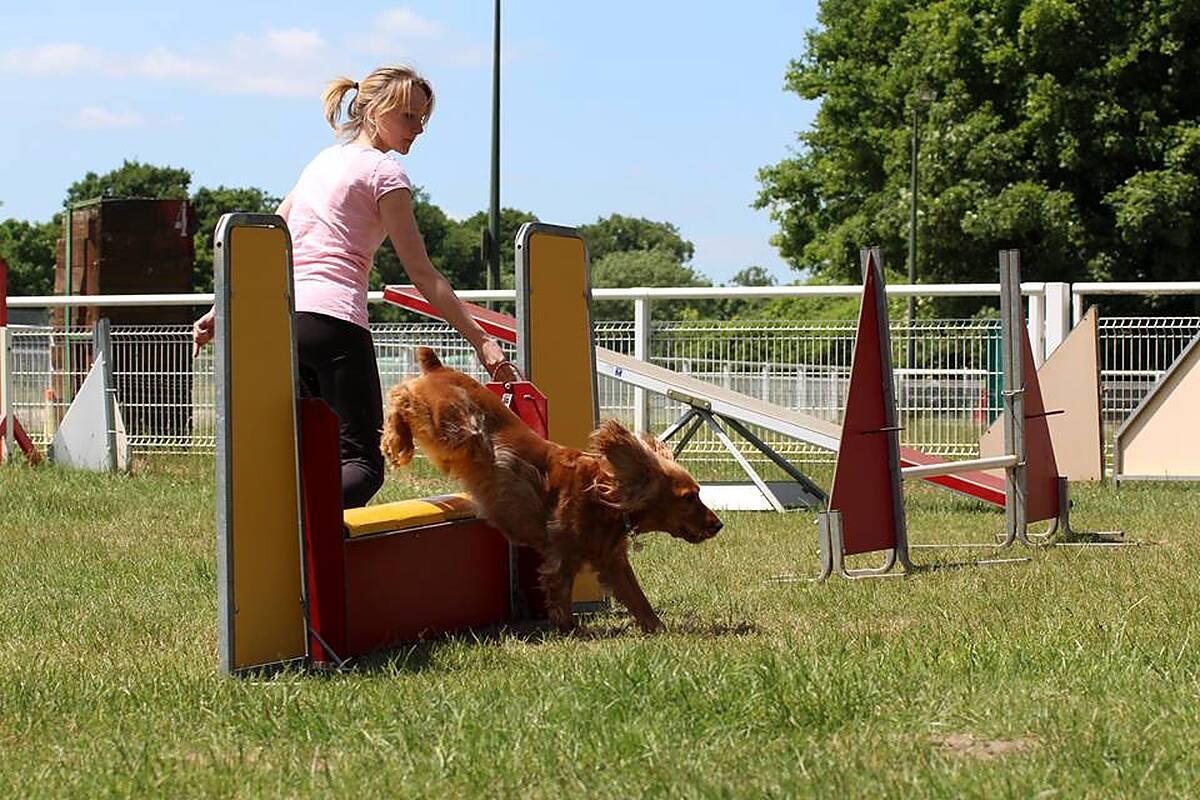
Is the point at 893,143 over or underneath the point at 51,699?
over

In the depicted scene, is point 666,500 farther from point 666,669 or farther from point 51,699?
point 51,699

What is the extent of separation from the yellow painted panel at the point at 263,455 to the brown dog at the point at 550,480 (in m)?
0.63

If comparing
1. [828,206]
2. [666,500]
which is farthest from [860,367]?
[828,206]

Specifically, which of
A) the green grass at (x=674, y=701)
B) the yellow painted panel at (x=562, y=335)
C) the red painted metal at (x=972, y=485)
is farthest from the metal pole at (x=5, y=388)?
the yellow painted panel at (x=562, y=335)

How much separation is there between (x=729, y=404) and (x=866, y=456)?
2820 mm

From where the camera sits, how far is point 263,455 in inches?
191

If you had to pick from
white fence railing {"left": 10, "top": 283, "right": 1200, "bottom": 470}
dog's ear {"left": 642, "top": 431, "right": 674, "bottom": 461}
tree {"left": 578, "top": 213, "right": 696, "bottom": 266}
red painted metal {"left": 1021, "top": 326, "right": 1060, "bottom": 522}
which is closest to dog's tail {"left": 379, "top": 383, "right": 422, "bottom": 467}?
dog's ear {"left": 642, "top": 431, "right": 674, "bottom": 461}

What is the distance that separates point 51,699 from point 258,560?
70 centimetres

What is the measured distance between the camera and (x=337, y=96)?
5.77 meters

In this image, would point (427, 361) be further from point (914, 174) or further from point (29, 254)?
point (29, 254)

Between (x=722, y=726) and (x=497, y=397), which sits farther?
(x=497, y=397)

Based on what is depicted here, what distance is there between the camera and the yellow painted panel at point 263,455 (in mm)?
4750

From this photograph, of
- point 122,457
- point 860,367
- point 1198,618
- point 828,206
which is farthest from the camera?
point 828,206

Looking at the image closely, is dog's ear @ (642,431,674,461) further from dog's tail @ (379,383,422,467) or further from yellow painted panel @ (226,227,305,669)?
yellow painted panel @ (226,227,305,669)
